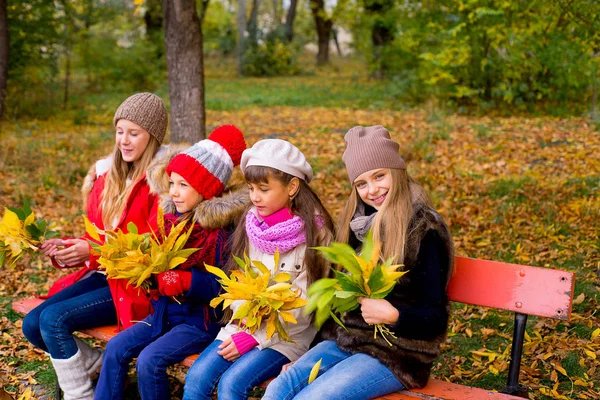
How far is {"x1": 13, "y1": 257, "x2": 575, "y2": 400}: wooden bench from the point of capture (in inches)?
112

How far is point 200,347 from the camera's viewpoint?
3277 millimetres

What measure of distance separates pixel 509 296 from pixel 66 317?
87.5 inches

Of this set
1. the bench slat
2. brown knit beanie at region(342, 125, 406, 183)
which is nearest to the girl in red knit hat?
brown knit beanie at region(342, 125, 406, 183)

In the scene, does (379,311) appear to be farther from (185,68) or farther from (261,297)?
(185,68)

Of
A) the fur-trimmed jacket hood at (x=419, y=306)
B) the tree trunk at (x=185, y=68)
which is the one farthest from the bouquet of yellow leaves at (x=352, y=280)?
the tree trunk at (x=185, y=68)

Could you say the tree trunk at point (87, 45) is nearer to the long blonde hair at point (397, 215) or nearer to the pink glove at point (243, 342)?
the pink glove at point (243, 342)

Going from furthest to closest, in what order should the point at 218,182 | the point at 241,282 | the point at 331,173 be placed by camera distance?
the point at 331,173 → the point at 218,182 → the point at 241,282

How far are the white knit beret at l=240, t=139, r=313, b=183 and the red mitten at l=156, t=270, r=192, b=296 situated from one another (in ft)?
2.01

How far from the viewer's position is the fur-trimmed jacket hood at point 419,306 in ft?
9.09

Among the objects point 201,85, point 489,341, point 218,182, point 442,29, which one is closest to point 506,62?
point 442,29

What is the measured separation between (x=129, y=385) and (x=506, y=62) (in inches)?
388

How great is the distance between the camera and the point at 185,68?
22.6 ft

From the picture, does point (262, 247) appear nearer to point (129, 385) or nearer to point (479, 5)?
point (129, 385)

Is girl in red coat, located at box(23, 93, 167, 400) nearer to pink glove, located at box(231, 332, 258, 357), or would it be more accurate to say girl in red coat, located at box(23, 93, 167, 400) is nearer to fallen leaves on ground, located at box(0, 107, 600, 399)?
fallen leaves on ground, located at box(0, 107, 600, 399)
